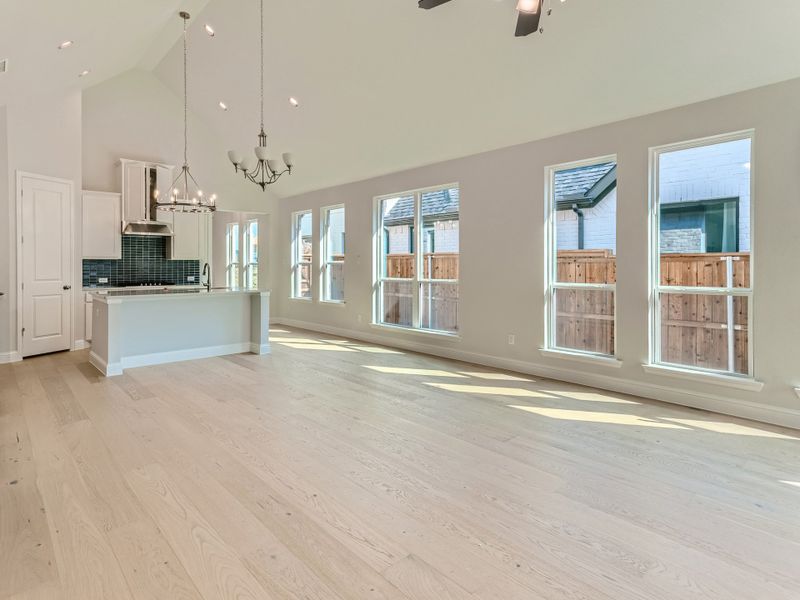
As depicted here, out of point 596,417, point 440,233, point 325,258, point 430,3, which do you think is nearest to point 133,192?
point 325,258

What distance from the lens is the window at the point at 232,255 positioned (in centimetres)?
934

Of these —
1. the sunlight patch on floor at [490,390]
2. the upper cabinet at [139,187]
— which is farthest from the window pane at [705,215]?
the upper cabinet at [139,187]

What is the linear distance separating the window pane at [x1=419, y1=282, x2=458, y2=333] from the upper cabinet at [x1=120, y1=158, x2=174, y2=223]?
15.2 feet

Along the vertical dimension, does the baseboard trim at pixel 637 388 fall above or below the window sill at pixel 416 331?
below

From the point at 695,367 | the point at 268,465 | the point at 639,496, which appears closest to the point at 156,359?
the point at 268,465

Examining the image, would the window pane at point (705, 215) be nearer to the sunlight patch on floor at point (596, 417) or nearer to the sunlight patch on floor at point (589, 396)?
the sunlight patch on floor at point (589, 396)

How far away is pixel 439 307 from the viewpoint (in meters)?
6.59

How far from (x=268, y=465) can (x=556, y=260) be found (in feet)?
12.3

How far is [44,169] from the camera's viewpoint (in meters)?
6.23

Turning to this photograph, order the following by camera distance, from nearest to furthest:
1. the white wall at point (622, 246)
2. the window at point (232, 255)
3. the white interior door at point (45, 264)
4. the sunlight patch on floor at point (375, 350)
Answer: the white wall at point (622, 246)
the white interior door at point (45, 264)
the sunlight patch on floor at point (375, 350)
the window at point (232, 255)

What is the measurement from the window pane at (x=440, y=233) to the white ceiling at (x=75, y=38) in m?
3.80

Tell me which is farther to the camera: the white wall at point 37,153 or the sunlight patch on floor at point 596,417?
the white wall at point 37,153

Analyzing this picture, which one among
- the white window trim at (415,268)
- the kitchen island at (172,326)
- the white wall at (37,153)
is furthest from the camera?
the white window trim at (415,268)

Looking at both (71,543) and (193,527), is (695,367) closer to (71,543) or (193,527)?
(193,527)
